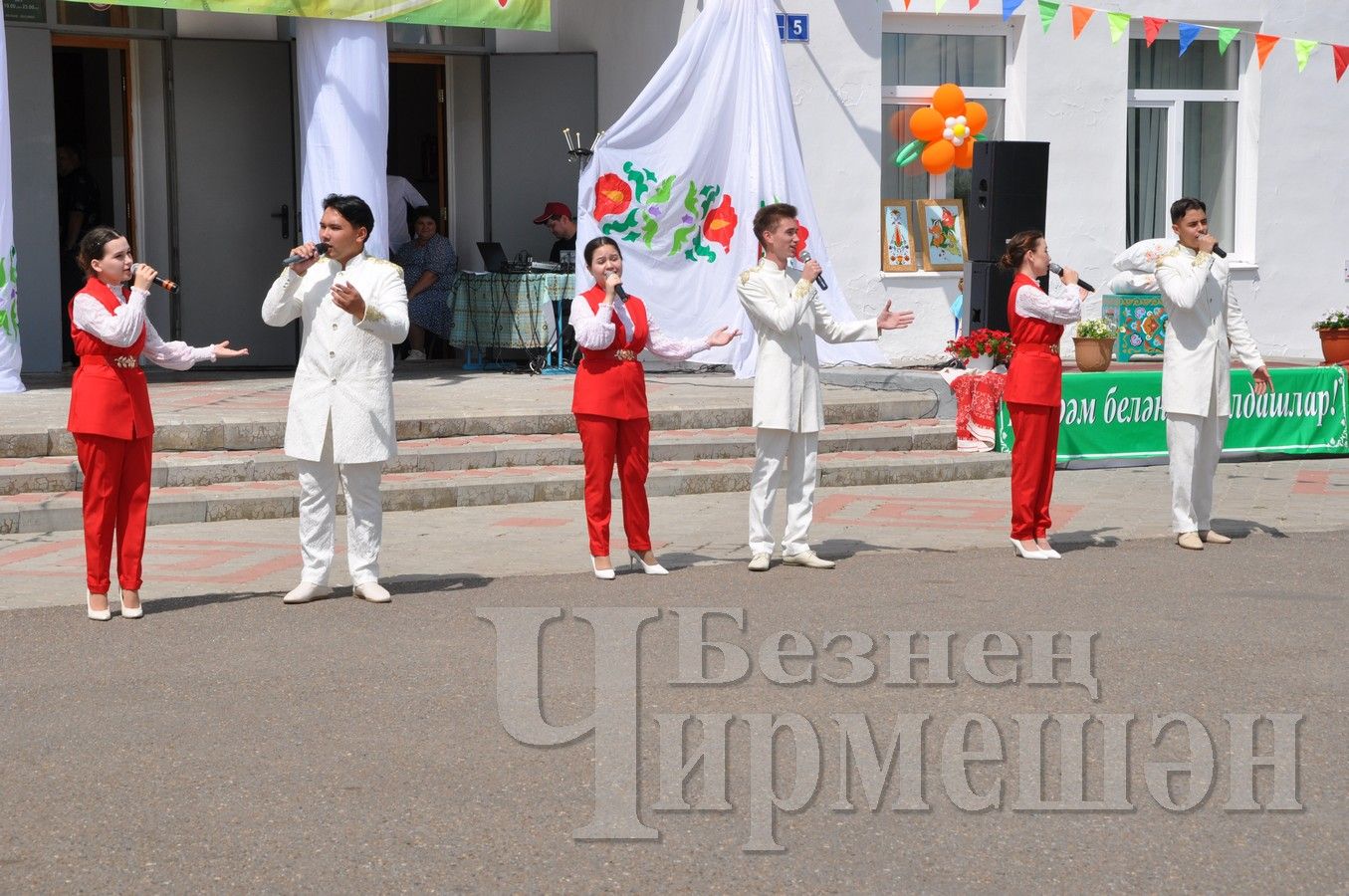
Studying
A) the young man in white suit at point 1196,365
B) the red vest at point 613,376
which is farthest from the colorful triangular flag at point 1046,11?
the red vest at point 613,376

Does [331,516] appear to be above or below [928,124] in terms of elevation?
below

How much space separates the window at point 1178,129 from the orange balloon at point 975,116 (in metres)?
2.03

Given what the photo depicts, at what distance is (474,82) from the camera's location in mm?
16625

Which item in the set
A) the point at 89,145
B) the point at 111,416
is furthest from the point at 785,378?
the point at 89,145

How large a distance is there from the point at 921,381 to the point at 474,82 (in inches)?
236

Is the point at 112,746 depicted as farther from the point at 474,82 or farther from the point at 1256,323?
the point at 1256,323

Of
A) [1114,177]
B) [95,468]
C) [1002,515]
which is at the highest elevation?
[1114,177]

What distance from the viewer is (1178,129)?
17266mm

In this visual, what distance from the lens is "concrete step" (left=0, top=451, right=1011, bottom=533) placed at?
9727 mm

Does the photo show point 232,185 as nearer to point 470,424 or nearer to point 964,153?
point 470,424

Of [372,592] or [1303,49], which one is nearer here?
[372,592]

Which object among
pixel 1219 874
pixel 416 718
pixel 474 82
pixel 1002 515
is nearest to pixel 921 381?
pixel 1002 515

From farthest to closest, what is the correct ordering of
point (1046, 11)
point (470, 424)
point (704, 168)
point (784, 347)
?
point (1046, 11) < point (704, 168) < point (470, 424) < point (784, 347)

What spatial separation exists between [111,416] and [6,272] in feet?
19.4
